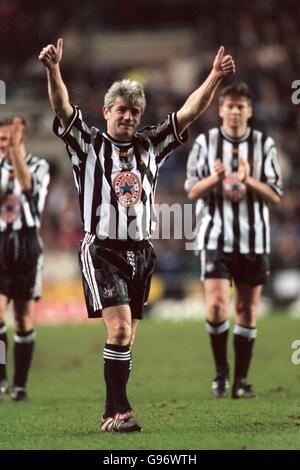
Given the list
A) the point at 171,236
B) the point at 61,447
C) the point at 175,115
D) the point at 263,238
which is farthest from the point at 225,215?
the point at 171,236

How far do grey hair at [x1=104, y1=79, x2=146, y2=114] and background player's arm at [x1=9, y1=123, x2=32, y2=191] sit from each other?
Result: 6.66 ft

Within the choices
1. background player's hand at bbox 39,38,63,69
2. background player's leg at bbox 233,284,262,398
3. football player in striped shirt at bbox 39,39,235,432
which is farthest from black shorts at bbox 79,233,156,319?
background player's leg at bbox 233,284,262,398

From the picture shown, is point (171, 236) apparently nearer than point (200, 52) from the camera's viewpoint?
Yes

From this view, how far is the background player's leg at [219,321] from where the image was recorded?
8266mm

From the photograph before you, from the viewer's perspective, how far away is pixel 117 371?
6297mm

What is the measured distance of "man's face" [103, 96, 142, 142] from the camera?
644 cm

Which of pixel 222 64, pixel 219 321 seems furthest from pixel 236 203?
pixel 222 64

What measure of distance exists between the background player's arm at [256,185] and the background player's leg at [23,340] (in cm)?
201

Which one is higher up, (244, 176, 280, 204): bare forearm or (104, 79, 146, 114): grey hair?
(104, 79, 146, 114): grey hair

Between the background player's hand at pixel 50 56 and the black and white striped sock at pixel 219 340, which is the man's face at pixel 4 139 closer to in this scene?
the black and white striped sock at pixel 219 340

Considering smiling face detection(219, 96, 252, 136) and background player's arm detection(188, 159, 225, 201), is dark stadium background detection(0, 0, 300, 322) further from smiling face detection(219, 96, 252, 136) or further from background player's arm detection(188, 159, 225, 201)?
background player's arm detection(188, 159, 225, 201)

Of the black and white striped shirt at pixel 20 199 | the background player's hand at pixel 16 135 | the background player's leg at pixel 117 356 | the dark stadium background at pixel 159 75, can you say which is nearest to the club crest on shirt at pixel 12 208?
the black and white striped shirt at pixel 20 199

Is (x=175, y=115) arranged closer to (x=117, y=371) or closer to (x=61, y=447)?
(x=117, y=371)

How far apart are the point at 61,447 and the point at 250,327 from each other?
295cm
